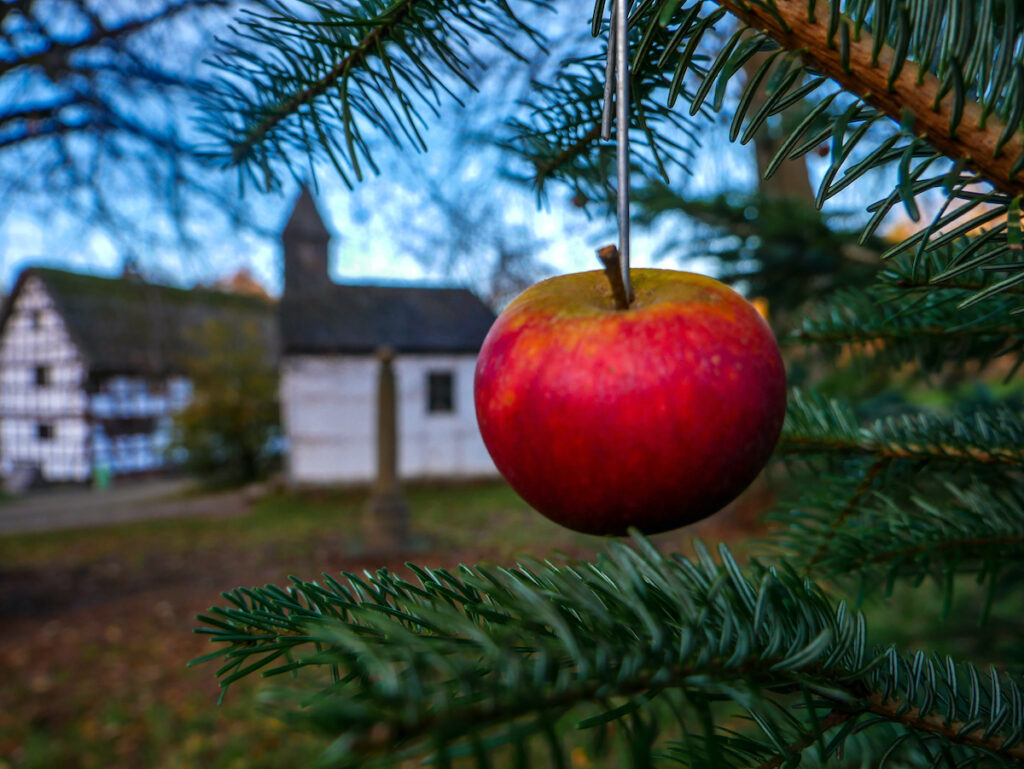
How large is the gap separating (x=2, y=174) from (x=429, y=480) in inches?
415

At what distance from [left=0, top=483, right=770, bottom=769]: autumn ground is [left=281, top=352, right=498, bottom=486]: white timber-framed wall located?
35.4 inches

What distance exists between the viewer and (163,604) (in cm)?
750

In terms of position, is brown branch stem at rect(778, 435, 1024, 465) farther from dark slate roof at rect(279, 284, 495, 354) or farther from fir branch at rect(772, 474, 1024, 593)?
dark slate roof at rect(279, 284, 495, 354)

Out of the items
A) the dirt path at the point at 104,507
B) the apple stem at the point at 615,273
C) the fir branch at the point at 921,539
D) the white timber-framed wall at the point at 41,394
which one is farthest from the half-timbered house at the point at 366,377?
the apple stem at the point at 615,273

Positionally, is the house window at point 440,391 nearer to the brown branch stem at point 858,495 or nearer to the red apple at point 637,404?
the brown branch stem at point 858,495

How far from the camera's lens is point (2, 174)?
639cm

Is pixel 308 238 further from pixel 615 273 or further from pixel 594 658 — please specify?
pixel 594 658

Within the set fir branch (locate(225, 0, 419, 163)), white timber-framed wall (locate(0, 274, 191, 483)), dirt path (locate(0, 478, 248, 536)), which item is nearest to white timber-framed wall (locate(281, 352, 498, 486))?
dirt path (locate(0, 478, 248, 536))

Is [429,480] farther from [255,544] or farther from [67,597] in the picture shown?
[67,597]

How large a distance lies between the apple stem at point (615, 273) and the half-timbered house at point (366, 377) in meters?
13.6

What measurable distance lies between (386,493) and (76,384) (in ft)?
50.1

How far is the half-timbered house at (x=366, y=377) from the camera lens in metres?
14.7

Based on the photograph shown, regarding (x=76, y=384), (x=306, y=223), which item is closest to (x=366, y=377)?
(x=306, y=223)

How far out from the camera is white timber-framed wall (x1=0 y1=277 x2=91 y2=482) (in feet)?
Result: 64.0
